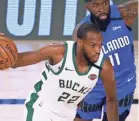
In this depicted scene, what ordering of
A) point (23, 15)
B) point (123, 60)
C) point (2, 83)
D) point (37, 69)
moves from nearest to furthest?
1. point (123, 60)
2. point (2, 83)
3. point (37, 69)
4. point (23, 15)

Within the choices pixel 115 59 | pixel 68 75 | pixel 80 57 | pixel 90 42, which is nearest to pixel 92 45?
pixel 90 42

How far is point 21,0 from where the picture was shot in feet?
34.1

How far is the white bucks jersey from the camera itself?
2969 mm

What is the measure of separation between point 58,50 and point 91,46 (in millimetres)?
213

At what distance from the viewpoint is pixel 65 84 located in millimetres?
3031

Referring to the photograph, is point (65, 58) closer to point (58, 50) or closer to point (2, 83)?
point (58, 50)

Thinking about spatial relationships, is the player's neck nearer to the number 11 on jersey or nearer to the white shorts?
the white shorts

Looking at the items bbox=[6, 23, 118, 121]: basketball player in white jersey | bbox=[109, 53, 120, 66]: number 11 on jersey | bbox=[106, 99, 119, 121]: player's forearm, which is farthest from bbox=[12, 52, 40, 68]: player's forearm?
bbox=[109, 53, 120, 66]: number 11 on jersey

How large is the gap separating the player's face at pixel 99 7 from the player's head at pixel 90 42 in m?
0.51

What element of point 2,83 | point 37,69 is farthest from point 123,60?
point 37,69

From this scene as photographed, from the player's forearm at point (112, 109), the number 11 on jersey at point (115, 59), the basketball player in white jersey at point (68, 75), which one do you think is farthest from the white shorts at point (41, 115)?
the number 11 on jersey at point (115, 59)

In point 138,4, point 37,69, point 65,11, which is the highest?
point 138,4

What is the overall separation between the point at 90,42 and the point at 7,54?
1.70ft

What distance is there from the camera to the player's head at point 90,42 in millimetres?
2838
